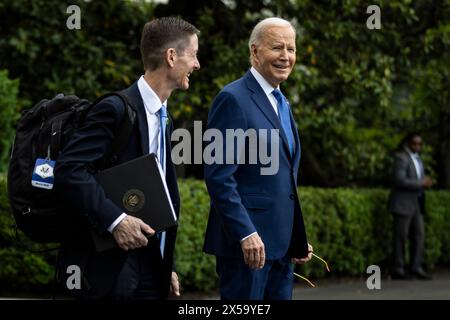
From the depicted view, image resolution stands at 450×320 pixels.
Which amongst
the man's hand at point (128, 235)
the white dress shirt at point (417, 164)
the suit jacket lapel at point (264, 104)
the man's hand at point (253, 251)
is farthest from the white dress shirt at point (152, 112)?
the white dress shirt at point (417, 164)

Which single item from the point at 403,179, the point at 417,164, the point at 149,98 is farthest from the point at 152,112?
the point at 417,164

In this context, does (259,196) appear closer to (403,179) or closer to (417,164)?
(403,179)

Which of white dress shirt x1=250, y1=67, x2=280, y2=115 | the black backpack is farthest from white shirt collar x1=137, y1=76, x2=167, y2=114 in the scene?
white dress shirt x1=250, y1=67, x2=280, y2=115

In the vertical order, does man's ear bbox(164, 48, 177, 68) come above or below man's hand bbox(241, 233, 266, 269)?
above

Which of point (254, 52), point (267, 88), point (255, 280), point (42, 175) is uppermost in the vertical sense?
point (254, 52)

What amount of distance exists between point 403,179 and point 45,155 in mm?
11042

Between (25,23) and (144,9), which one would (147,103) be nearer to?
(25,23)

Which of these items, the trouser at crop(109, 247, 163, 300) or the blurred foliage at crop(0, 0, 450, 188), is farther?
the blurred foliage at crop(0, 0, 450, 188)

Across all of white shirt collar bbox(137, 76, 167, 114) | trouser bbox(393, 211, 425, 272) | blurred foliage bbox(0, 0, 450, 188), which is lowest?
trouser bbox(393, 211, 425, 272)

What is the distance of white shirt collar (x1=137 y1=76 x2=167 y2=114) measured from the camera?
4496 millimetres

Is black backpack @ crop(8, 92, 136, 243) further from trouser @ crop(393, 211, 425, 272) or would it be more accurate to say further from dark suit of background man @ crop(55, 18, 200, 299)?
trouser @ crop(393, 211, 425, 272)

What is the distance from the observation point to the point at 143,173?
14.0 feet

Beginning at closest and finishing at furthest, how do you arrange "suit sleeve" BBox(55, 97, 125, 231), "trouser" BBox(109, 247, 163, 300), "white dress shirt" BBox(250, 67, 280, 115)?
"suit sleeve" BBox(55, 97, 125, 231) < "trouser" BBox(109, 247, 163, 300) < "white dress shirt" BBox(250, 67, 280, 115)

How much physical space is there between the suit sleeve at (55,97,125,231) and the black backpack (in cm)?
5
